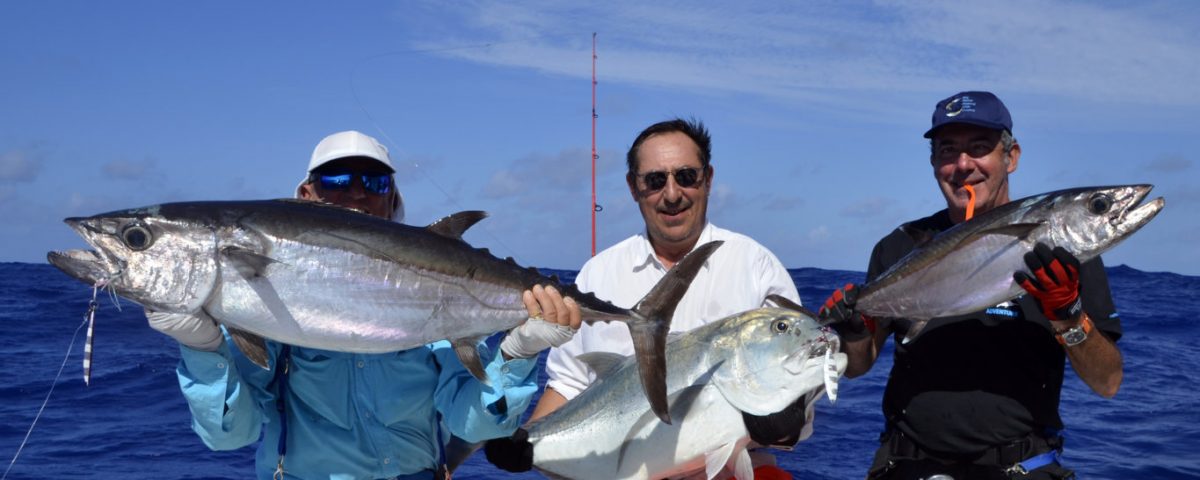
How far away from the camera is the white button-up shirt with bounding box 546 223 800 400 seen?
4.45 m

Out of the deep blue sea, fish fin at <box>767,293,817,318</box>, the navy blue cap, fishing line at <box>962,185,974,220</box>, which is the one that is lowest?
the deep blue sea

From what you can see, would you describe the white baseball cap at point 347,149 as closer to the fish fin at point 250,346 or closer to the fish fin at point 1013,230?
the fish fin at point 250,346

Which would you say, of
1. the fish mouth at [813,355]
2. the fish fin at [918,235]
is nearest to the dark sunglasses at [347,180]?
the fish mouth at [813,355]

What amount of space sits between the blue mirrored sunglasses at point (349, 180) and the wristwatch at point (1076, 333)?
112 inches

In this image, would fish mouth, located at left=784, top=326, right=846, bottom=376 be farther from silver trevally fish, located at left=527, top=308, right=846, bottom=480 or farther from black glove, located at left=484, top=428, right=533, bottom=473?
black glove, located at left=484, top=428, right=533, bottom=473

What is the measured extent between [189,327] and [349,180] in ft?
3.11

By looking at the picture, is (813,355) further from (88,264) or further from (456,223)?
(88,264)

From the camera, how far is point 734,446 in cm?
394

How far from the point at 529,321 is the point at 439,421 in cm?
70

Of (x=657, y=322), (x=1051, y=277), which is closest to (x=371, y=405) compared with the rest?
(x=657, y=322)

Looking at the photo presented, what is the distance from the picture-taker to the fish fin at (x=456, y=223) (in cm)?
365

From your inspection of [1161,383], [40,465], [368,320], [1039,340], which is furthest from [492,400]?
[1161,383]

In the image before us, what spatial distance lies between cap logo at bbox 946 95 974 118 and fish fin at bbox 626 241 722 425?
1.31m

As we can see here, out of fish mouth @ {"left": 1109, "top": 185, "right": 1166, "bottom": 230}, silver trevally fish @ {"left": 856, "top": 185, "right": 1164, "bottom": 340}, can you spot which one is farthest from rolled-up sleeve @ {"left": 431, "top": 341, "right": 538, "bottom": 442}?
fish mouth @ {"left": 1109, "top": 185, "right": 1166, "bottom": 230}
